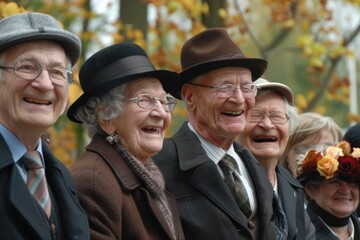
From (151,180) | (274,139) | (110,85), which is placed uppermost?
(110,85)

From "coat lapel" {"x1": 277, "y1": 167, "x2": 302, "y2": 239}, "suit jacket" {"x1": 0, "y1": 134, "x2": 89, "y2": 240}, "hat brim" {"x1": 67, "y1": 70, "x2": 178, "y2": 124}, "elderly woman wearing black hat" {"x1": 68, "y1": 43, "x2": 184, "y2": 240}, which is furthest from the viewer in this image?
"coat lapel" {"x1": 277, "y1": 167, "x2": 302, "y2": 239}

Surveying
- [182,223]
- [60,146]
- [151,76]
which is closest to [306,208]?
[182,223]

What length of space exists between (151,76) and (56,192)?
0.91m

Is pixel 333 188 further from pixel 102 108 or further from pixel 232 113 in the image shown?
pixel 102 108

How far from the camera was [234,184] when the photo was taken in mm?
4672

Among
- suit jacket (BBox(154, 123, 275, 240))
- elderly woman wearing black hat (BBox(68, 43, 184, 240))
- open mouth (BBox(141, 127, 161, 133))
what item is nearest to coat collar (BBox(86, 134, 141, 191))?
elderly woman wearing black hat (BBox(68, 43, 184, 240))

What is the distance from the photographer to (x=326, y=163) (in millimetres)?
5457

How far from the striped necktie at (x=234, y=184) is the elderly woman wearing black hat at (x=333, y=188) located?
99 centimetres

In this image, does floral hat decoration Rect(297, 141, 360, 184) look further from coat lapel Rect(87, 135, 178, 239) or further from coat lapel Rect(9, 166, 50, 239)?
coat lapel Rect(9, 166, 50, 239)

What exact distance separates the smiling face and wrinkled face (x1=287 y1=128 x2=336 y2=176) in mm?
2122

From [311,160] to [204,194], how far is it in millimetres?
1332

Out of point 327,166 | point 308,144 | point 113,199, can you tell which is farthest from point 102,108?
point 308,144

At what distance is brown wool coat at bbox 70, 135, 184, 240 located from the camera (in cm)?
385

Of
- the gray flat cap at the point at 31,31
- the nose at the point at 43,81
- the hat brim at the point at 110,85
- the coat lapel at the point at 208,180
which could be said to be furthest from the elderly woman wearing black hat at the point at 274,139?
the nose at the point at 43,81
